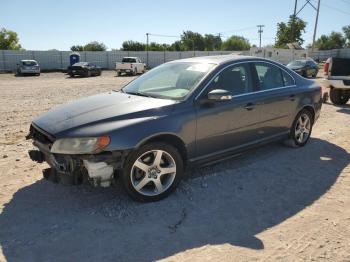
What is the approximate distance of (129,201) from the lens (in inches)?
174

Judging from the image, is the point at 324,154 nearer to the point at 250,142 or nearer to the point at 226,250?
the point at 250,142

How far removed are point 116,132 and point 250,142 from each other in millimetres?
2307

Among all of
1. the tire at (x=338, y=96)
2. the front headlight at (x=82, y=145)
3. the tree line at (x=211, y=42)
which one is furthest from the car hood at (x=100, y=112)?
the tree line at (x=211, y=42)

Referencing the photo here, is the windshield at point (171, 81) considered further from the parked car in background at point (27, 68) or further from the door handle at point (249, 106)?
the parked car in background at point (27, 68)

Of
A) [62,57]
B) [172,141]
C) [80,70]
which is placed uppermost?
[62,57]

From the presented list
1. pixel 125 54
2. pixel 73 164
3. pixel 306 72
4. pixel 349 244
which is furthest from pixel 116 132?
pixel 125 54

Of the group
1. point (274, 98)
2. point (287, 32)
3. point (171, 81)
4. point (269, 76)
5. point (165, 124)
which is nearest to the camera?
point (165, 124)

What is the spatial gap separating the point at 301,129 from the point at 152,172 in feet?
11.3

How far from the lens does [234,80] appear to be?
5.34m

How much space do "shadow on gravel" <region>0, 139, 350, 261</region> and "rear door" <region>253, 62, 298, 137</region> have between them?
28.1 inches

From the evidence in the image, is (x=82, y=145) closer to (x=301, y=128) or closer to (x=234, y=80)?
(x=234, y=80)

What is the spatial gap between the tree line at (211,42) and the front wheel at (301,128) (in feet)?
170

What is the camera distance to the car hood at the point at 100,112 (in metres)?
4.18

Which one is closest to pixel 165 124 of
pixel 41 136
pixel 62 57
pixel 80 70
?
pixel 41 136
